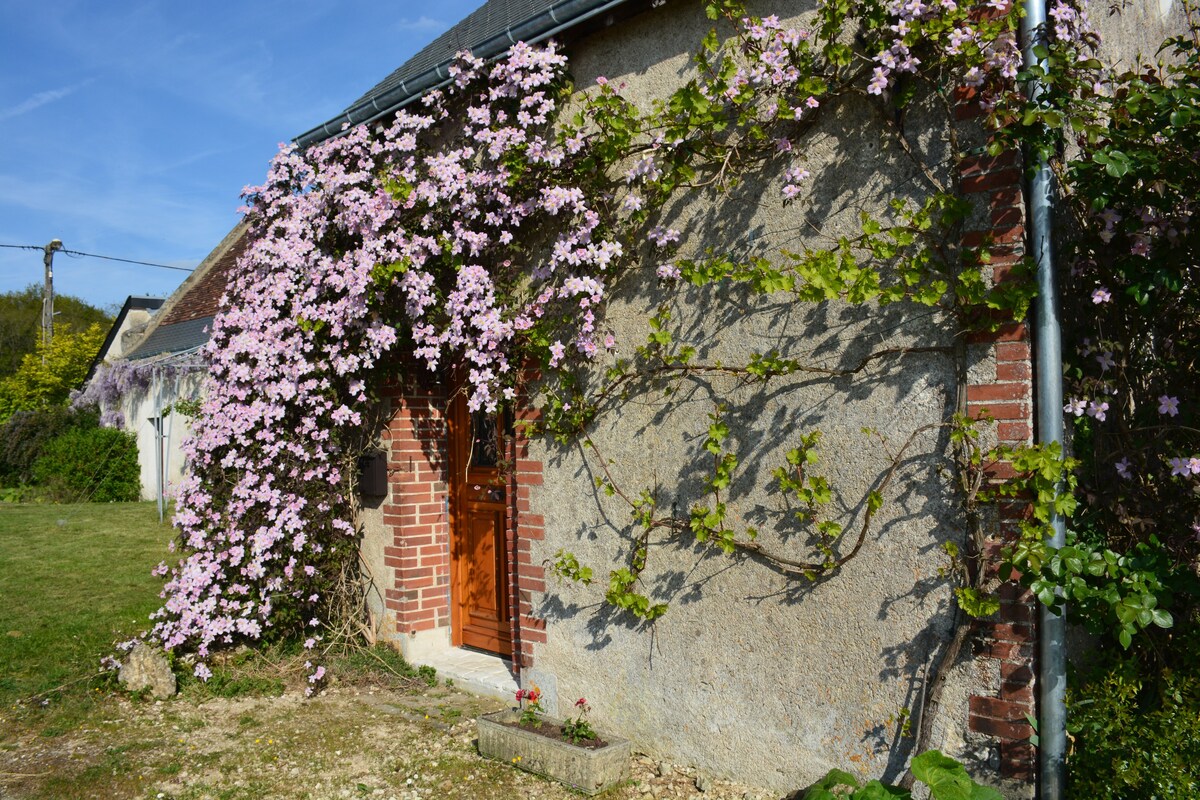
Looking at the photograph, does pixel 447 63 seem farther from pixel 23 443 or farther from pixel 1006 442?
pixel 23 443

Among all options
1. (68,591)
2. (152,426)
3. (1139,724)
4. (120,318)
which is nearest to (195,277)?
(120,318)

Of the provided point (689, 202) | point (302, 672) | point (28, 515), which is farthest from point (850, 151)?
point (28, 515)

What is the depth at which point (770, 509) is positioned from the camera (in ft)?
12.9

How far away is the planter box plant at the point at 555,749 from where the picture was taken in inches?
163

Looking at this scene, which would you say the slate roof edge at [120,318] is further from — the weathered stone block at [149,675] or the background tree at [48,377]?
the weathered stone block at [149,675]

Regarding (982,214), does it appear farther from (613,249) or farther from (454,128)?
(454,128)

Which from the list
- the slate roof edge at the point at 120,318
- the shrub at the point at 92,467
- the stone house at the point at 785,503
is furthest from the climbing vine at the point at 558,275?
the slate roof edge at the point at 120,318

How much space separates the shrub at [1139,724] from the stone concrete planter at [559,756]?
1.99 meters

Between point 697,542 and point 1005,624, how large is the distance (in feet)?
4.72

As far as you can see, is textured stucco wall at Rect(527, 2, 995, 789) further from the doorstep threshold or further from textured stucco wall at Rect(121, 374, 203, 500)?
textured stucco wall at Rect(121, 374, 203, 500)

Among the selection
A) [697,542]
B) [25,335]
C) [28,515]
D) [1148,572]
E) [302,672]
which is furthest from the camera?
[25,335]

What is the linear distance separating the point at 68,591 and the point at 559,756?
22.7ft

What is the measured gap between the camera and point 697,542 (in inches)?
166

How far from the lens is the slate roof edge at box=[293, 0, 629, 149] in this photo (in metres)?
4.54
